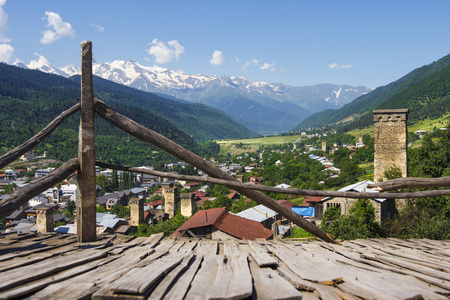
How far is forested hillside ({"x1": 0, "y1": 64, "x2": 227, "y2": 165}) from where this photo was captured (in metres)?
89.6

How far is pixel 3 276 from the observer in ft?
5.94

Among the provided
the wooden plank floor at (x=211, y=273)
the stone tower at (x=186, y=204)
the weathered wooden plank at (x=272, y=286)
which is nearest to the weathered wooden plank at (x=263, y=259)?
the wooden plank floor at (x=211, y=273)

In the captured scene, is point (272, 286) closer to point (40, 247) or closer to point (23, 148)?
point (40, 247)

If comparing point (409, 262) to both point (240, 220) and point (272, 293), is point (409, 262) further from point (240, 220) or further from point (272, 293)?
point (240, 220)

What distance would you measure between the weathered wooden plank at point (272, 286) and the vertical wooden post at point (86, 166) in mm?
1798

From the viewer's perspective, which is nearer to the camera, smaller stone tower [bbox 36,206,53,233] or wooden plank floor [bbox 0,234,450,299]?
wooden plank floor [bbox 0,234,450,299]

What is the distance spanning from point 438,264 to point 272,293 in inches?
56.8

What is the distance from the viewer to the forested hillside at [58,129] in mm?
89625

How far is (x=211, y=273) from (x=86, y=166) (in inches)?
70.2

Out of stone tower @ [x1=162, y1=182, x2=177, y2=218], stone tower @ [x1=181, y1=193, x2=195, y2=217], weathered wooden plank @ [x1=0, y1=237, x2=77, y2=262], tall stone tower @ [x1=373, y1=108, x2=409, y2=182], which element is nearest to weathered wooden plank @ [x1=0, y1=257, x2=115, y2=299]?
weathered wooden plank @ [x1=0, y1=237, x2=77, y2=262]

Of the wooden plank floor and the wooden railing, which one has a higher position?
the wooden railing

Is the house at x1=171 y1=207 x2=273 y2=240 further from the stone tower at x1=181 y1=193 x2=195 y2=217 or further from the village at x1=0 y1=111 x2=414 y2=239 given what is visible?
the stone tower at x1=181 y1=193 x2=195 y2=217

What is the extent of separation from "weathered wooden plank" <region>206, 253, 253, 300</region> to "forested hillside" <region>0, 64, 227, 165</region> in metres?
87.3

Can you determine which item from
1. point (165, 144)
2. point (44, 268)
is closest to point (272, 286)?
point (44, 268)
